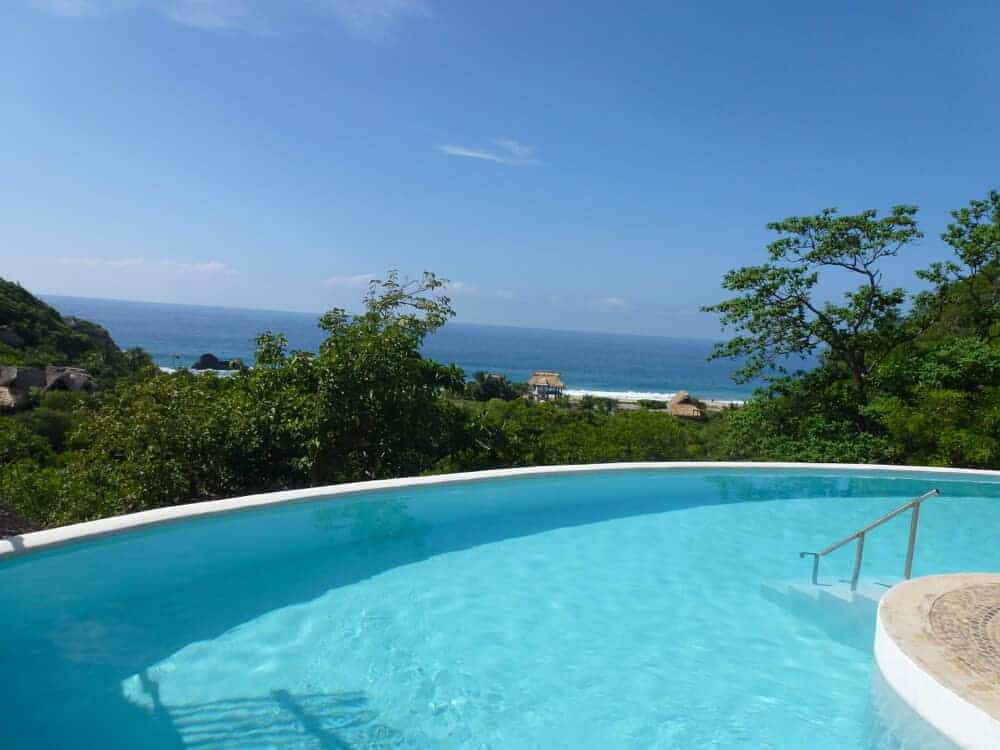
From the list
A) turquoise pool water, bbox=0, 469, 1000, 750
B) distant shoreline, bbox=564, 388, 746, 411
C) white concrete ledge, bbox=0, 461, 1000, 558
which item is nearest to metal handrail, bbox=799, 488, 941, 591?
turquoise pool water, bbox=0, 469, 1000, 750

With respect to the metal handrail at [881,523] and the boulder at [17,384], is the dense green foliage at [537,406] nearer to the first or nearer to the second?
the metal handrail at [881,523]

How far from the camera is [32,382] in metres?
21.8

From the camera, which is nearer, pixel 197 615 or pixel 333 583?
pixel 197 615

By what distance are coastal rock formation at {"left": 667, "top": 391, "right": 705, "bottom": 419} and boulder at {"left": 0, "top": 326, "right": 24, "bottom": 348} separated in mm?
29832

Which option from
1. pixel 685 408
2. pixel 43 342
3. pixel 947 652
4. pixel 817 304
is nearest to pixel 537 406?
pixel 817 304

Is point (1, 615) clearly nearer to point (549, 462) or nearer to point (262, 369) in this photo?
point (262, 369)

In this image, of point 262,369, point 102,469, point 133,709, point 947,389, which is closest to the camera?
point 133,709

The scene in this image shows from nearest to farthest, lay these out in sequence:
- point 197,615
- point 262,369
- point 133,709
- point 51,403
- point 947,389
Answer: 1. point 133,709
2. point 197,615
3. point 262,369
4. point 947,389
5. point 51,403

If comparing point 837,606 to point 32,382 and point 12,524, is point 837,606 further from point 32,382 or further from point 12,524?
point 32,382

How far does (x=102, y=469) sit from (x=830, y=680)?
613 cm

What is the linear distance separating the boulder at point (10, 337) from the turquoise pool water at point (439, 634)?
94.7ft

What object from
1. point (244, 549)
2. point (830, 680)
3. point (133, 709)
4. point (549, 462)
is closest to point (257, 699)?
point (133, 709)

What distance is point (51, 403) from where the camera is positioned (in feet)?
64.6

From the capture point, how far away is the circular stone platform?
9.11ft
